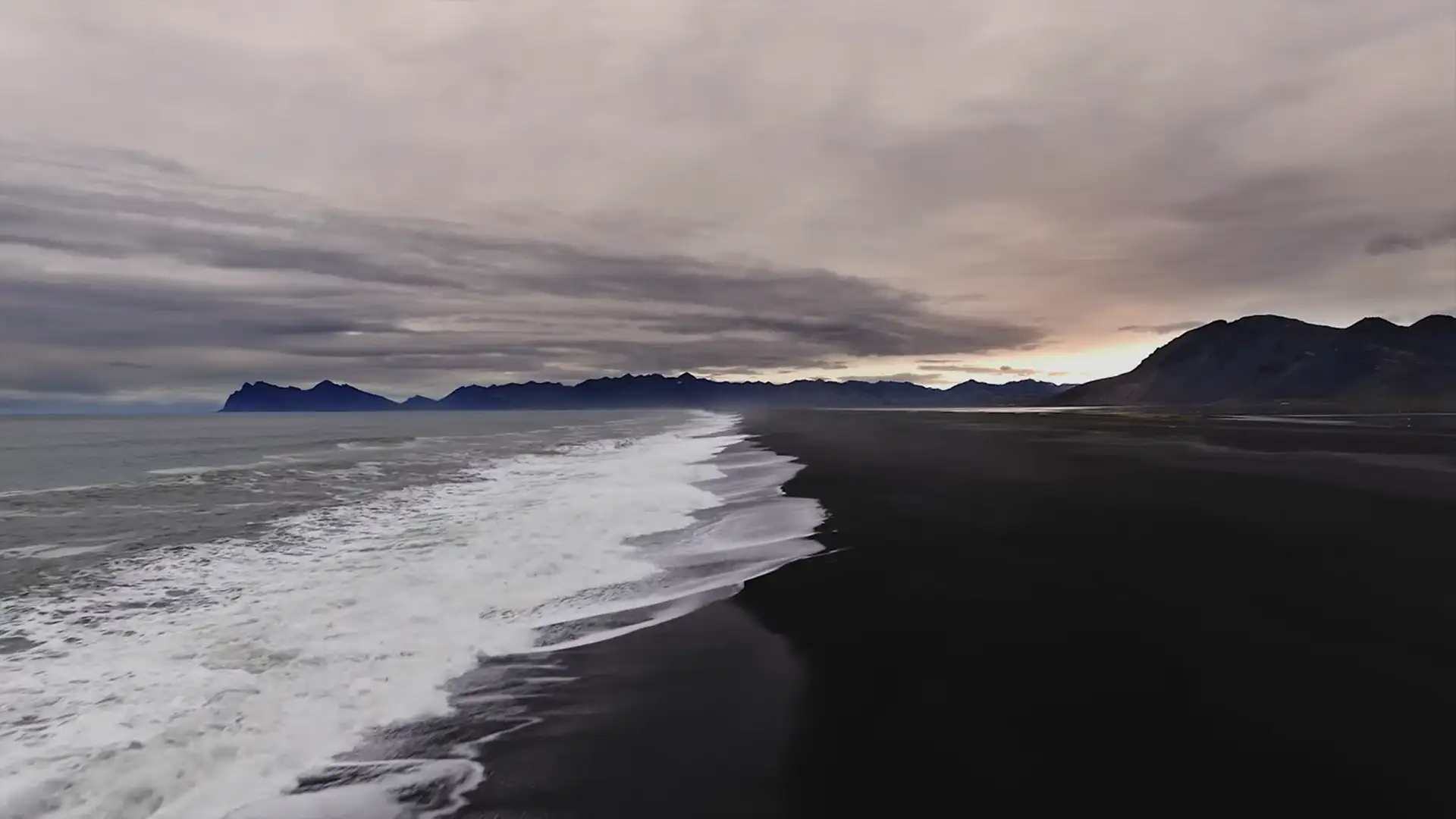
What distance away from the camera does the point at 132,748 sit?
231 inches

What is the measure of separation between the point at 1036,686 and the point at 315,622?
897 centimetres

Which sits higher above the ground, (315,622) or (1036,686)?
(1036,686)

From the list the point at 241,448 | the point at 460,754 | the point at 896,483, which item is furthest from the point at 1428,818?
the point at 241,448

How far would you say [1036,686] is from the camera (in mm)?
6719

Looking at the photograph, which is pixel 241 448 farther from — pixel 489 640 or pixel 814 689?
Result: pixel 814 689

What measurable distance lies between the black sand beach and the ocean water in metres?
0.97

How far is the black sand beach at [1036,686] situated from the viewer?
5.00 metres

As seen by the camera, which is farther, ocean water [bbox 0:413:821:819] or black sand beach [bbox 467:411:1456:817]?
ocean water [bbox 0:413:821:819]

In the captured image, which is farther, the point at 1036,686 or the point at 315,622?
the point at 315,622

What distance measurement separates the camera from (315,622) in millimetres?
9250

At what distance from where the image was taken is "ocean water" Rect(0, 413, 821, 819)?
5.47 m

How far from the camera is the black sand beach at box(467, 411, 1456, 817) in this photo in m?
5.00

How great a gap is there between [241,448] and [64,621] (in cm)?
4774

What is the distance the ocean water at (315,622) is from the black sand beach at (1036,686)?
0.97m
